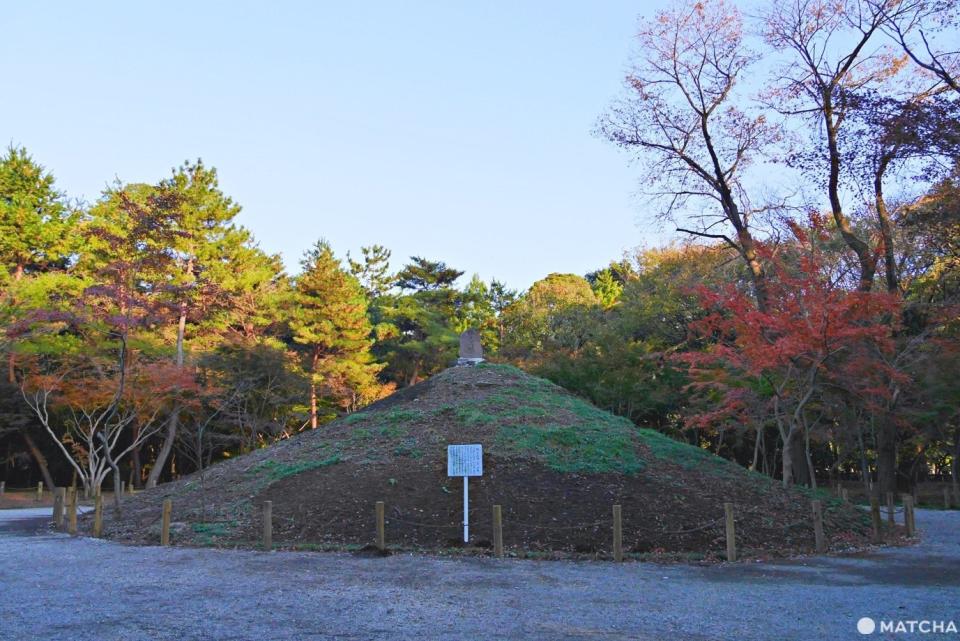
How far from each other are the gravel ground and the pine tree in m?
17.7

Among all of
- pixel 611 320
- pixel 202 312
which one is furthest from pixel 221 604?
pixel 611 320

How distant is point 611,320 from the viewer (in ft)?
94.0

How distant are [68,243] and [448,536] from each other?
23146 millimetres

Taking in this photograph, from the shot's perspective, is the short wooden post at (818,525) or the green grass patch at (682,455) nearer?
the short wooden post at (818,525)

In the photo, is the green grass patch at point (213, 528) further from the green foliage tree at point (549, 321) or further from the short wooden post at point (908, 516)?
the green foliage tree at point (549, 321)

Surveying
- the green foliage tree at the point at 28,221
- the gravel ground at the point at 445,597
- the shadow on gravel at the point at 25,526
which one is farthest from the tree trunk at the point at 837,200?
the green foliage tree at the point at 28,221

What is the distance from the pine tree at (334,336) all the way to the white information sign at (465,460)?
17.0 metres

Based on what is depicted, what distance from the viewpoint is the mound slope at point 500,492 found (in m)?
10.4

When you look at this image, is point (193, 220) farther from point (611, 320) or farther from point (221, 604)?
point (221, 604)

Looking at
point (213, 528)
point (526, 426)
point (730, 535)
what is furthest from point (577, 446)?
point (213, 528)

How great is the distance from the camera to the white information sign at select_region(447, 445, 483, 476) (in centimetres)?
1064

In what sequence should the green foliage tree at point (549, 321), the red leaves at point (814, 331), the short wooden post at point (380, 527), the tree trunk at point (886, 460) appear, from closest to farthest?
the short wooden post at point (380, 527), the red leaves at point (814, 331), the tree trunk at point (886, 460), the green foliage tree at point (549, 321)

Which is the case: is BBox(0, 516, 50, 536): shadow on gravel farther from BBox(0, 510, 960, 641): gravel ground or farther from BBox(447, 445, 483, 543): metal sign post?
BBox(447, 445, 483, 543): metal sign post

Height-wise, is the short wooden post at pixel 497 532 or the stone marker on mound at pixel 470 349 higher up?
the stone marker on mound at pixel 470 349
